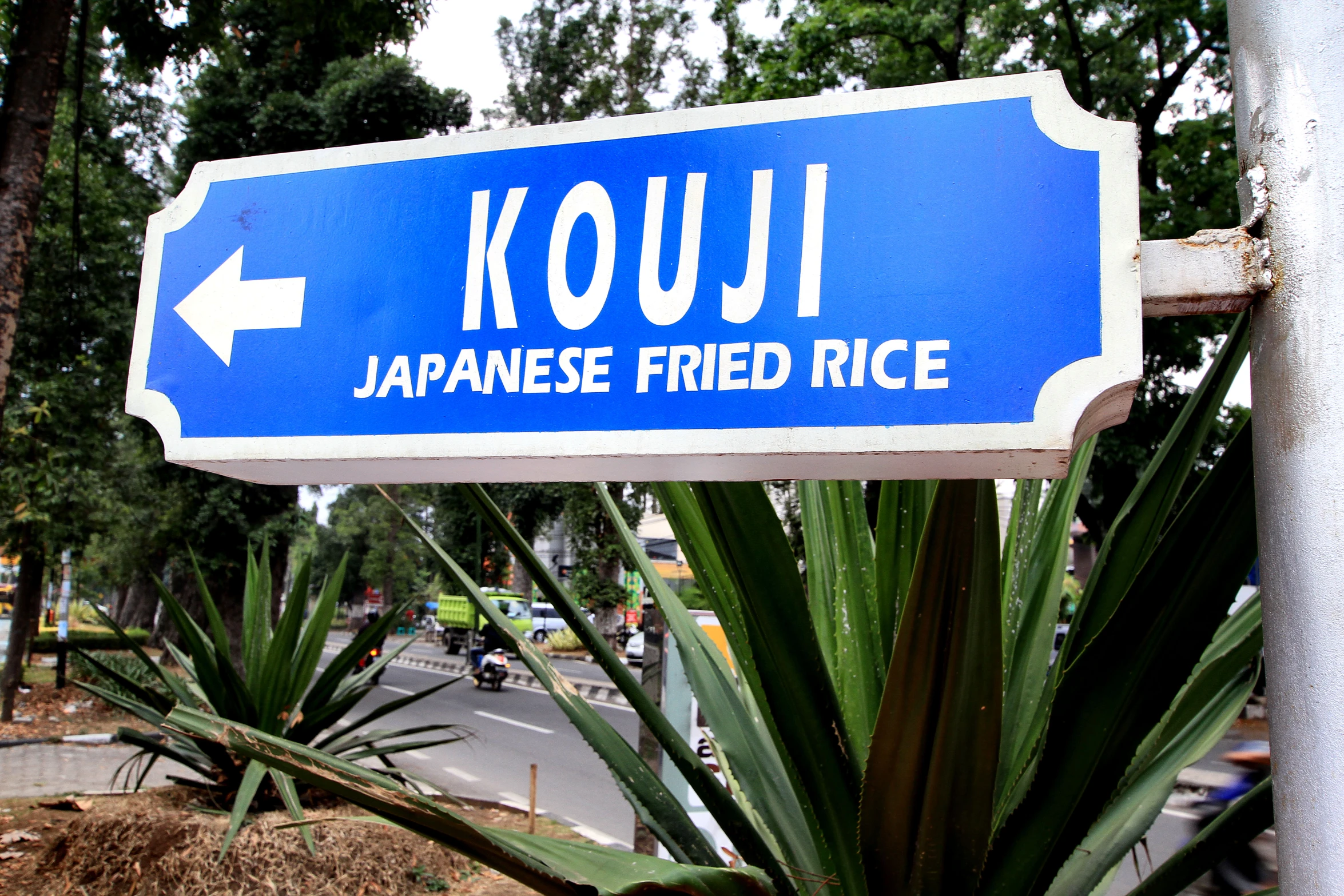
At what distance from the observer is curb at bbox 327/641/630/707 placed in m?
15.7

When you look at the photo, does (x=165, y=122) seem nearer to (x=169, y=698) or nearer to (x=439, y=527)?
(x=169, y=698)

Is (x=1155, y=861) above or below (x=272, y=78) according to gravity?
below

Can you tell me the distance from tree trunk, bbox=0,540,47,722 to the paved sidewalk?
1500 millimetres

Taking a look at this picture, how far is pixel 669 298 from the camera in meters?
0.93

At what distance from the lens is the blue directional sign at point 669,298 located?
0.84 metres

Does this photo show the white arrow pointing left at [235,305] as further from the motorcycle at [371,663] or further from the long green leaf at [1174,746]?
the motorcycle at [371,663]

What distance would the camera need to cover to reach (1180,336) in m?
9.96

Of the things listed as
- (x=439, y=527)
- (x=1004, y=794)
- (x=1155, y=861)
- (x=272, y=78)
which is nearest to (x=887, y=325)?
(x=1004, y=794)

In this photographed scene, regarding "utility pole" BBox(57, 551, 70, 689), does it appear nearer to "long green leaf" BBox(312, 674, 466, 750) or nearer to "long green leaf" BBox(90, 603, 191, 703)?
"long green leaf" BBox(90, 603, 191, 703)

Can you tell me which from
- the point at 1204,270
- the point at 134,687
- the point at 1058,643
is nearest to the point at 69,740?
the point at 134,687

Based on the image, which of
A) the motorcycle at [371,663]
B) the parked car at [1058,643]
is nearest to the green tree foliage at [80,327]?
the motorcycle at [371,663]

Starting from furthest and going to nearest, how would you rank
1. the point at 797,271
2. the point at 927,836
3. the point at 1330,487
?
the point at 927,836 → the point at 797,271 → the point at 1330,487

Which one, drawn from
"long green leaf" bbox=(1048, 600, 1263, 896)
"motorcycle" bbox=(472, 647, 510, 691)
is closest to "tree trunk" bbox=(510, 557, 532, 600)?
"motorcycle" bbox=(472, 647, 510, 691)

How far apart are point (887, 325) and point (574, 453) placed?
31cm
